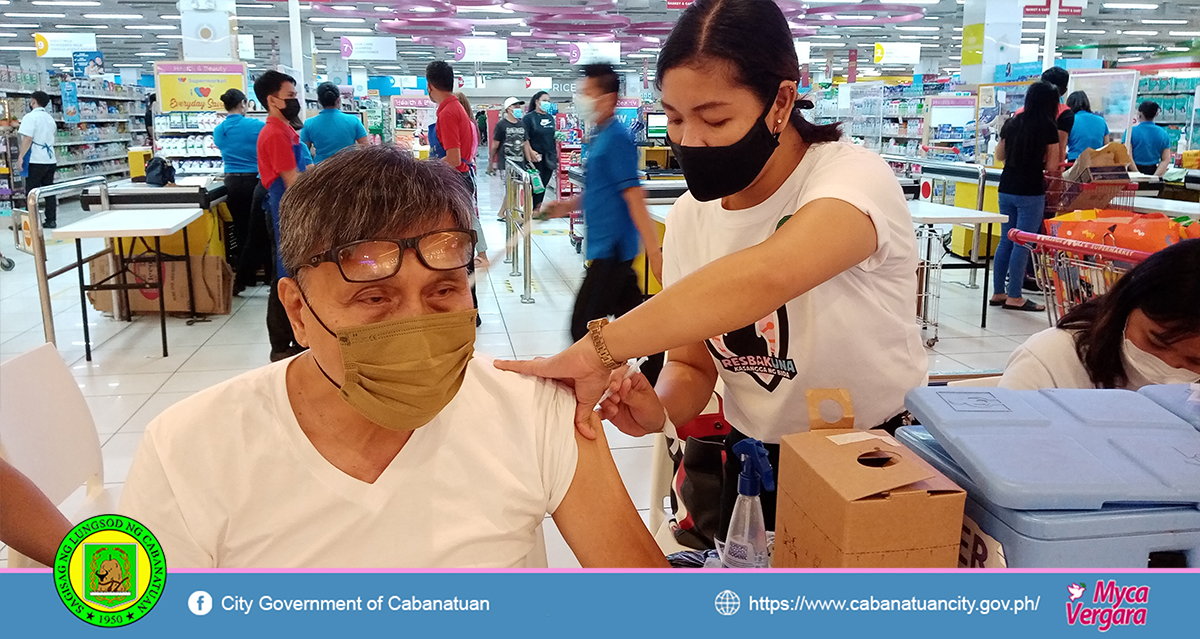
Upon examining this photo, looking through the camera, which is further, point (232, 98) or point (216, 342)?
point (232, 98)

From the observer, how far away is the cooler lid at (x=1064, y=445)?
864 millimetres

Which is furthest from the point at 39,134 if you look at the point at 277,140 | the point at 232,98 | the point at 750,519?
the point at 750,519

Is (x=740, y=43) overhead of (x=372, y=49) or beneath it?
beneath

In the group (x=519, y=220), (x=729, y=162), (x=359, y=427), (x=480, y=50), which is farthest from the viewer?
(x=480, y=50)

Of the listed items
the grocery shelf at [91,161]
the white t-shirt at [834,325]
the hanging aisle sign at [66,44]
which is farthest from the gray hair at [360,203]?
the hanging aisle sign at [66,44]

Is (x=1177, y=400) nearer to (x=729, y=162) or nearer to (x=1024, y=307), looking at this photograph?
(x=729, y=162)

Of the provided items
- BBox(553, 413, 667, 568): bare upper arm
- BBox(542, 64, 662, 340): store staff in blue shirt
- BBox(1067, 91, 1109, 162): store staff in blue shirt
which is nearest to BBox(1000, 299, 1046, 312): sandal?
BBox(1067, 91, 1109, 162): store staff in blue shirt

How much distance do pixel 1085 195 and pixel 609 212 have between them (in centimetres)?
376

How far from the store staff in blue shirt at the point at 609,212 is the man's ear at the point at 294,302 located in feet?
9.59

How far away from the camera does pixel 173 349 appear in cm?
536

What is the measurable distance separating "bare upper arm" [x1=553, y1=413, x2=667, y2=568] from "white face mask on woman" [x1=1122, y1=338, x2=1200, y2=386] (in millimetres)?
1056

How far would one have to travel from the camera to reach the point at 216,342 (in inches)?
218
